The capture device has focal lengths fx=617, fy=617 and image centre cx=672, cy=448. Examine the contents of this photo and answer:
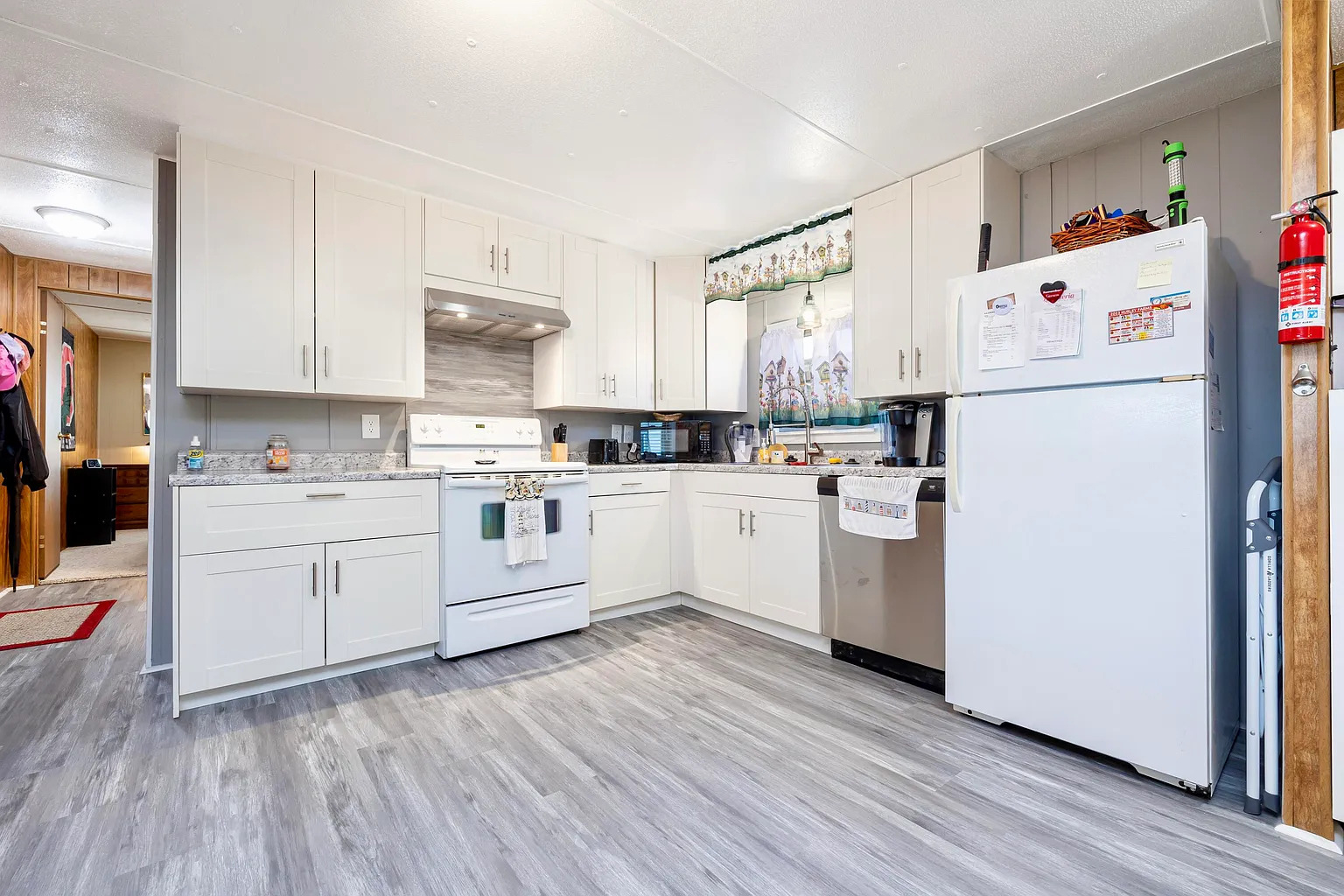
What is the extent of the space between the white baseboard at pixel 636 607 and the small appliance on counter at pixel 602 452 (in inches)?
37.1

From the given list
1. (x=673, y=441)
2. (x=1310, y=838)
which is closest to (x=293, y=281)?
(x=673, y=441)

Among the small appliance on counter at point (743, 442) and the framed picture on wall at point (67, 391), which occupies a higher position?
the framed picture on wall at point (67, 391)

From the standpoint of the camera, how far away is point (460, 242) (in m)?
3.31

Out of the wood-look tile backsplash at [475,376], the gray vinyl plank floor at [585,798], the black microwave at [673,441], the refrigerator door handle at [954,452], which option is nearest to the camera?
the gray vinyl plank floor at [585,798]

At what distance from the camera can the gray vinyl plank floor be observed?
1.46 metres

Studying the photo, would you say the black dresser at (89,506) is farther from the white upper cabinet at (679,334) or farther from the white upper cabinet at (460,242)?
the white upper cabinet at (679,334)

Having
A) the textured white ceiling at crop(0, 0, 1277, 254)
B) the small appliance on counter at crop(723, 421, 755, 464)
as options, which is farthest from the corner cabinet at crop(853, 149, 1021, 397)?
the small appliance on counter at crop(723, 421, 755, 464)

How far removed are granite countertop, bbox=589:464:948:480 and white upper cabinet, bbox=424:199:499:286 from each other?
1.25m

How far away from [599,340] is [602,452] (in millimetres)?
740

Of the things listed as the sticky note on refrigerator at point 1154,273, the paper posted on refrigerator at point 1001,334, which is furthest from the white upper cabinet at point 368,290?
the sticky note on refrigerator at point 1154,273

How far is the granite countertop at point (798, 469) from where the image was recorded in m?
2.59

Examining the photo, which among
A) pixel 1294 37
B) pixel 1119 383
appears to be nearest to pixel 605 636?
pixel 1119 383

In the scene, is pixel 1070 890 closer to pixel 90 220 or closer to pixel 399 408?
pixel 399 408

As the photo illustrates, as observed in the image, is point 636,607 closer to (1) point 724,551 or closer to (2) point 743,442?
(1) point 724,551
